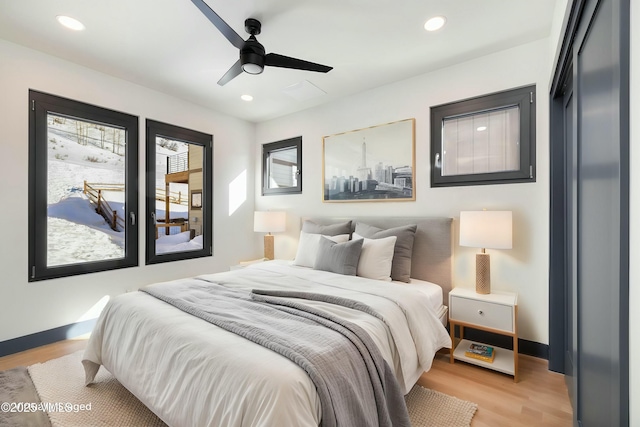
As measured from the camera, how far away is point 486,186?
2.70 m

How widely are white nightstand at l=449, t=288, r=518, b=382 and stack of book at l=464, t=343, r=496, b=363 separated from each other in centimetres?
3

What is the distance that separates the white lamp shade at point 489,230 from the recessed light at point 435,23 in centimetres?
149

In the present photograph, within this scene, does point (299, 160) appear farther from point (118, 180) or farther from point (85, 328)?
point (85, 328)

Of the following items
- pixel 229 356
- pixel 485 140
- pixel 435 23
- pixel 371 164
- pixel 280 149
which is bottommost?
pixel 229 356

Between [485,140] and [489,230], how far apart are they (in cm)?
92

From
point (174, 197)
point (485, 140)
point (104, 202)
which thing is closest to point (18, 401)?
point (104, 202)

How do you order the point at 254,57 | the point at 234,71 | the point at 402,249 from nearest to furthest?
the point at 254,57
the point at 234,71
the point at 402,249

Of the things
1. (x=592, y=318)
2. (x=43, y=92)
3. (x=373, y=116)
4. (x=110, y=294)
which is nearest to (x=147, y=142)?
(x=43, y=92)

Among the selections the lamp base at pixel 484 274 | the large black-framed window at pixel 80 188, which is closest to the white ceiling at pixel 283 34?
the large black-framed window at pixel 80 188

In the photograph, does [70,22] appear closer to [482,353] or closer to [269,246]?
[269,246]

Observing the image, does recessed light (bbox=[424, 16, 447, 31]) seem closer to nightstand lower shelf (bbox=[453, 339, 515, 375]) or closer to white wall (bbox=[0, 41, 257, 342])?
nightstand lower shelf (bbox=[453, 339, 515, 375])

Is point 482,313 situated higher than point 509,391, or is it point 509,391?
point 482,313
